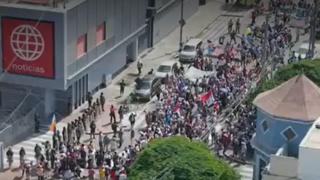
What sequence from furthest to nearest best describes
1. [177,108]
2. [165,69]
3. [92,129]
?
[165,69], [177,108], [92,129]

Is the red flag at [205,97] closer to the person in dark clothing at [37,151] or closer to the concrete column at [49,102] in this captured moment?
the concrete column at [49,102]

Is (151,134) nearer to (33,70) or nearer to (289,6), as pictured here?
(33,70)

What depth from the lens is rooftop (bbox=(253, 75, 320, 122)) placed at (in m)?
48.0

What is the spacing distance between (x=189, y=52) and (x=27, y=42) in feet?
55.2

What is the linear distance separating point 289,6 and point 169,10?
38.3 feet

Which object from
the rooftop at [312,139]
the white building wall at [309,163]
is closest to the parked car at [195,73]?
the rooftop at [312,139]

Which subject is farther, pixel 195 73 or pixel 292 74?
pixel 195 73

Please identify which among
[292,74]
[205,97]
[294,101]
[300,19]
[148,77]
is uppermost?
[294,101]

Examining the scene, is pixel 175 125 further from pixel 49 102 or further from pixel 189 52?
pixel 189 52

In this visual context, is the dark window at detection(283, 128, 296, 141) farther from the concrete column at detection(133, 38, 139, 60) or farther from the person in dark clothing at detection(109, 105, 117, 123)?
the concrete column at detection(133, 38, 139, 60)

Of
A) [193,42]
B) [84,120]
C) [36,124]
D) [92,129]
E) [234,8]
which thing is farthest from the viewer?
[234,8]

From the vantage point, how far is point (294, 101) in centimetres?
4853

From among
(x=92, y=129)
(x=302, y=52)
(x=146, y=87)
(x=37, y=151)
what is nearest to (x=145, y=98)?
(x=146, y=87)

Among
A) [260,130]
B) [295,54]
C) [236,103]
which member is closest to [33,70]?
[236,103]
